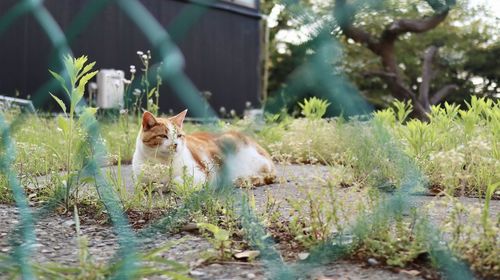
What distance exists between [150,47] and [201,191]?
5323mm

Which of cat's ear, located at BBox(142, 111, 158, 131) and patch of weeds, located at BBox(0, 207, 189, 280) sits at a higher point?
cat's ear, located at BBox(142, 111, 158, 131)

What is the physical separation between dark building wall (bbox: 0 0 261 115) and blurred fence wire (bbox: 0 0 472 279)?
10.8 feet

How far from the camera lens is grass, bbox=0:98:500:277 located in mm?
1118

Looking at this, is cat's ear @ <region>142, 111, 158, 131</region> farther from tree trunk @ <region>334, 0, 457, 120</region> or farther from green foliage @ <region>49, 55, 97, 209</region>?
tree trunk @ <region>334, 0, 457, 120</region>

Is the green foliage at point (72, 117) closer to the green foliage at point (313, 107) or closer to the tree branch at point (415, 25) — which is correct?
the tree branch at point (415, 25)

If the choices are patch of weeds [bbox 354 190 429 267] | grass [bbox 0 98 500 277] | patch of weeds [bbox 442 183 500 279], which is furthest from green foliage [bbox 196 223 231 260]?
patch of weeds [bbox 442 183 500 279]

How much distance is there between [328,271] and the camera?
3.90ft

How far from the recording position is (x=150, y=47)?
6.69 meters

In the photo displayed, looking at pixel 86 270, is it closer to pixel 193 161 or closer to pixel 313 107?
pixel 193 161

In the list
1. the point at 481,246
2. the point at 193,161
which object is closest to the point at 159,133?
the point at 193,161

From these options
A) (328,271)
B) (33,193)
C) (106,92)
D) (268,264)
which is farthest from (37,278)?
(106,92)

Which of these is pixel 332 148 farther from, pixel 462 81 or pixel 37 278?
pixel 462 81

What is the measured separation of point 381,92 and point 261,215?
984 centimetres

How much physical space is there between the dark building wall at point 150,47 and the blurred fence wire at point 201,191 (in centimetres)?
330
